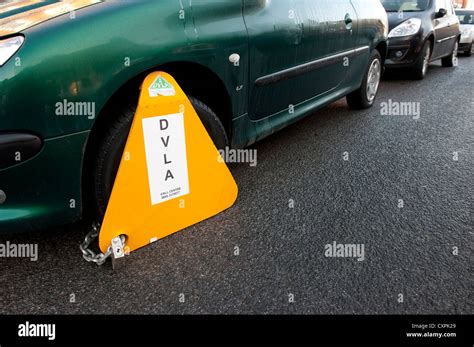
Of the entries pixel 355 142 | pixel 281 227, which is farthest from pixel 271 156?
pixel 281 227

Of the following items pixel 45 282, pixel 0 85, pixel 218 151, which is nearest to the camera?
pixel 0 85

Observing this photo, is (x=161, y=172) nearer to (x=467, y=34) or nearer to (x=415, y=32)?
(x=415, y=32)

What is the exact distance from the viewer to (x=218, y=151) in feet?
7.43

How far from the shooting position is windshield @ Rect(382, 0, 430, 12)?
6484mm

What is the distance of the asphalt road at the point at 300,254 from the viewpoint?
1641 millimetres

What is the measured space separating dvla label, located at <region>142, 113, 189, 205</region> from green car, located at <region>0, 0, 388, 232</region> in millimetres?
129

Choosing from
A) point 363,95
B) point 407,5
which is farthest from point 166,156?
point 407,5

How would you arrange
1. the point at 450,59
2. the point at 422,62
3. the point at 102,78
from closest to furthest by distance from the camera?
the point at 102,78, the point at 422,62, the point at 450,59

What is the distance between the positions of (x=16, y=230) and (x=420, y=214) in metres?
2.10

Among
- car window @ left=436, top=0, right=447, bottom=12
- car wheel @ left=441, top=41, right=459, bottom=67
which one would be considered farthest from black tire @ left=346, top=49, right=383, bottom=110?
car wheel @ left=441, top=41, right=459, bottom=67

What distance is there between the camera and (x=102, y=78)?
63.5 inches

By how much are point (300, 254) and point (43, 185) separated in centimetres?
120

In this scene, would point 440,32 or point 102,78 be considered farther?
point 440,32
